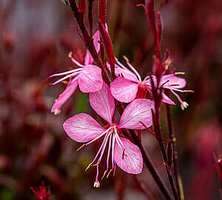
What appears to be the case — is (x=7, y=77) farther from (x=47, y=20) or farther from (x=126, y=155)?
(x=47, y=20)

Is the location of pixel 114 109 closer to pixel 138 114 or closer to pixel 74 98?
pixel 138 114

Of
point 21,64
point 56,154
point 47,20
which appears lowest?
point 56,154

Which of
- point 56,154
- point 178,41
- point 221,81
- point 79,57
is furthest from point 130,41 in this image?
point 79,57

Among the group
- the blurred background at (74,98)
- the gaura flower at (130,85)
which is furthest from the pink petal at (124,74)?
the blurred background at (74,98)

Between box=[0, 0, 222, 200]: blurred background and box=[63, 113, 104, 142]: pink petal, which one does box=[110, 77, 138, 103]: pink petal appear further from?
box=[0, 0, 222, 200]: blurred background

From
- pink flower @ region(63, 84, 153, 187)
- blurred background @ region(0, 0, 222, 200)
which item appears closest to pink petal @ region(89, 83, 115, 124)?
pink flower @ region(63, 84, 153, 187)

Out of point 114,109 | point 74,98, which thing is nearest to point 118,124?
point 114,109

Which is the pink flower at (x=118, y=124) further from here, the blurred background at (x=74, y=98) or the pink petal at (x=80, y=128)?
the blurred background at (x=74, y=98)

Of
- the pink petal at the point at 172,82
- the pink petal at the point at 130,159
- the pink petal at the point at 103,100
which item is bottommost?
the pink petal at the point at 130,159
